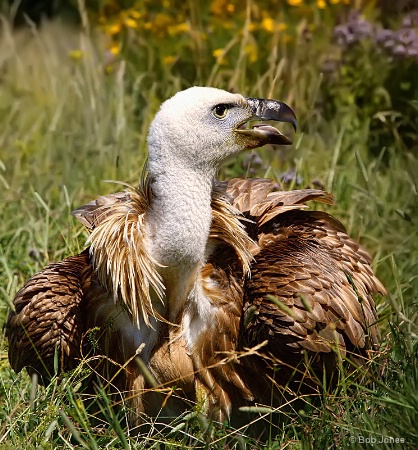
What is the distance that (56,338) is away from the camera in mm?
4152

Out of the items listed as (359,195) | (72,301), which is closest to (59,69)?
(359,195)

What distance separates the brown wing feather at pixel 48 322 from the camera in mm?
4156

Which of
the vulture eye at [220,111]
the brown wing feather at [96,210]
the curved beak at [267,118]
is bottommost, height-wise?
the brown wing feather at [96,210]

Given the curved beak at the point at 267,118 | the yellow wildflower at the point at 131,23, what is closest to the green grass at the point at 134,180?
the yellow wildflower at the point at 131,23

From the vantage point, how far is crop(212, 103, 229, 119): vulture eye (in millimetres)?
3877

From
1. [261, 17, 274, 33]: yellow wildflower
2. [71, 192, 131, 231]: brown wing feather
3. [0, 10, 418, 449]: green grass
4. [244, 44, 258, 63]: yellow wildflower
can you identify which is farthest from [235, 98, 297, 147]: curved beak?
[261, 17, 274, 33]: yellow wildflower

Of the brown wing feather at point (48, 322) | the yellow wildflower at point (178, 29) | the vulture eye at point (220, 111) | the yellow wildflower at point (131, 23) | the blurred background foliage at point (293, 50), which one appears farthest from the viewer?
the yellow wildflower at point (131, 23)

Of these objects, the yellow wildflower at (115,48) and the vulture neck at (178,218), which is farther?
the yellow wildflower at (115,48)

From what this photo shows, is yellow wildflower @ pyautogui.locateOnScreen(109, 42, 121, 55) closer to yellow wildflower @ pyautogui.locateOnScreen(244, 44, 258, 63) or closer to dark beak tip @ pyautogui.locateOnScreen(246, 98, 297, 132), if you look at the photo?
yellow wildflower @ pyautogui.locateOnScreen(244, 44, 258, 63)

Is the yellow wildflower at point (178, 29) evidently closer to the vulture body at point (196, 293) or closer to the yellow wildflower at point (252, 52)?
the yellow wildflower at point (252, 52)

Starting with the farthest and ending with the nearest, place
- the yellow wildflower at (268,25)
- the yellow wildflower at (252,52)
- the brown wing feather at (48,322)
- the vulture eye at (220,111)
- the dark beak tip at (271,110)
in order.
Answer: the yellow wildflower at (268,25), the yellow wildflower at (252,52), the brown wing feather at (48,322), the dark beak tip at (271,110), the vulture eye at (220,111)

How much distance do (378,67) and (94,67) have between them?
208cm

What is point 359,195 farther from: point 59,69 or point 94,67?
point 59,69

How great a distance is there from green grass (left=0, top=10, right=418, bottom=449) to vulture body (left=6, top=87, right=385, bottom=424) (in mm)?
150
